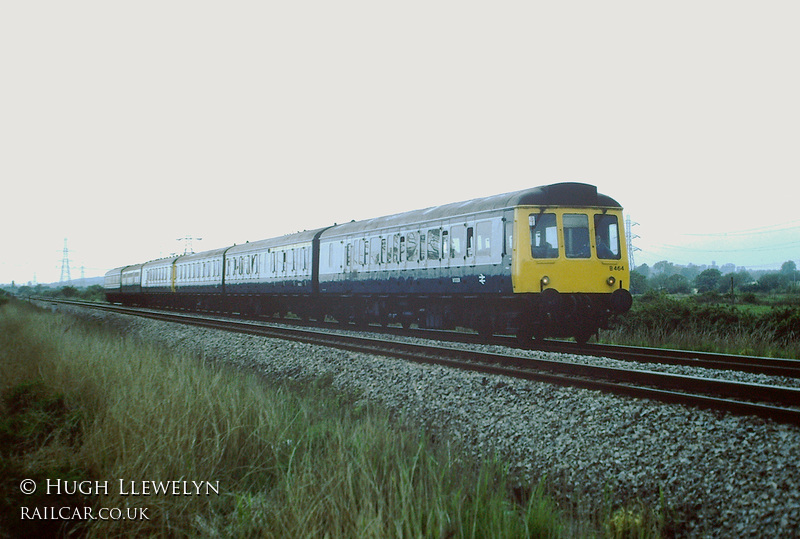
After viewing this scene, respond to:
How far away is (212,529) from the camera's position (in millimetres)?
4191

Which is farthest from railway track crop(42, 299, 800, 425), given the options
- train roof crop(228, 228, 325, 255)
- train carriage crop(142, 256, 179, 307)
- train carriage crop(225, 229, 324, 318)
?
train carriage crop(142, 256, 179, 307)

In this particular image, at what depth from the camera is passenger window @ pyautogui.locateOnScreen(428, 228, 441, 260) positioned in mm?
15692

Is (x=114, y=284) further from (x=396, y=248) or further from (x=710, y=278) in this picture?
(x=710, y=278)

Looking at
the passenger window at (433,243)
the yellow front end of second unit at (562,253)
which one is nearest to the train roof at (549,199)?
the yellow front end of second unit at (562,253)

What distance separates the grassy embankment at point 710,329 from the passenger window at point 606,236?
2627 mm

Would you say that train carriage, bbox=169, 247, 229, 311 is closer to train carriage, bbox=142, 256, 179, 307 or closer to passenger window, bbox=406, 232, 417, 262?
train carriage, bbox=142, 256, 179, 307

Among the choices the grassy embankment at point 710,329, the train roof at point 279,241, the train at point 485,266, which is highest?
the train roof at point 279,241

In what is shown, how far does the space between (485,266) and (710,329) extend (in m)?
6.79

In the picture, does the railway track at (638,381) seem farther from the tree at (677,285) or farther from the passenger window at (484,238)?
the tree at (677,285)

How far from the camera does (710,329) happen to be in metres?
16.2

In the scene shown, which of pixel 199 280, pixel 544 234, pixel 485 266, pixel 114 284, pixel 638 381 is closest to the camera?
pixel 638 381

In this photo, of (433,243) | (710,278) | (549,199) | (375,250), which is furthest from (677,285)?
(549,199)

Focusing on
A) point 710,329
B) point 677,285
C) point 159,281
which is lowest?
point 710,329

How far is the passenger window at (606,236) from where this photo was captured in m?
12.8
